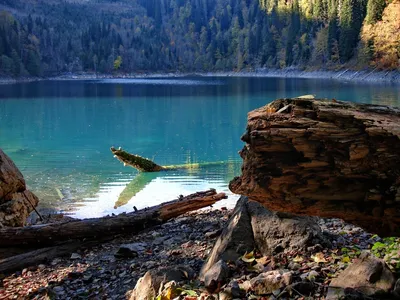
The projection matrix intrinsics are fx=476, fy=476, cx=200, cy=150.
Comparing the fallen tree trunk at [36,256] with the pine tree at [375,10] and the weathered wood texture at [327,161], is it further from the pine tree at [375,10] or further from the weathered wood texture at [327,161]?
the pine tree at [375,10]

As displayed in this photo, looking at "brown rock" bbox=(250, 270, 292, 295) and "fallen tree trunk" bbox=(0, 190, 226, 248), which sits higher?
"brown rock" bbox=(250, 270, 292, 295)

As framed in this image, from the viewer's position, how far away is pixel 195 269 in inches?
252

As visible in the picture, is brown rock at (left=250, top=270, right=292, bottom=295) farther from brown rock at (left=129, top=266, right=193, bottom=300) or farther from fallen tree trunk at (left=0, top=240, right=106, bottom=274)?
fallen tree trunk at (left=0, top=240, right=106, bottom=274)

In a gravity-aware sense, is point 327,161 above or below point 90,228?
above

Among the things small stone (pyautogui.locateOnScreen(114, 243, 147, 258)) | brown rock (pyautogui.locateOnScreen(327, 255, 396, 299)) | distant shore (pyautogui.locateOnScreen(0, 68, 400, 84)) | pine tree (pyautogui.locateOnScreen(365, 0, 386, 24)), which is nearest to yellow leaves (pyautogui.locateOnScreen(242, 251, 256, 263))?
Result: brown rock (pyautogui.locateOnScreen(327, 255, 396, 299))

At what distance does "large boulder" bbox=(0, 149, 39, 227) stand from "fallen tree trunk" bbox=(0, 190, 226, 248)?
4.53ft

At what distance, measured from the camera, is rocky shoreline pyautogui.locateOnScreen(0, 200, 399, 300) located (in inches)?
178

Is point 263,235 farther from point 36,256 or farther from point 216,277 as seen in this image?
point 36,256

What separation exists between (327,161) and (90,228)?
6.12 m

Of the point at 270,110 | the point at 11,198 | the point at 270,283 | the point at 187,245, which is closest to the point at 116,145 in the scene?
the point at 11,198

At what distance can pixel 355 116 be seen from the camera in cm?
431

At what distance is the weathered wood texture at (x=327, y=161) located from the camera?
430 cm

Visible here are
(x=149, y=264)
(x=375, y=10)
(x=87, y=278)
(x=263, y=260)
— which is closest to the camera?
(x=263, y=260)

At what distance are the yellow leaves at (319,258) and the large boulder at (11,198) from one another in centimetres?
730
